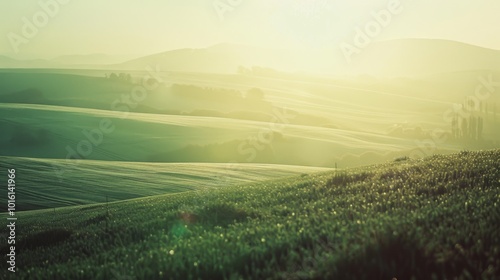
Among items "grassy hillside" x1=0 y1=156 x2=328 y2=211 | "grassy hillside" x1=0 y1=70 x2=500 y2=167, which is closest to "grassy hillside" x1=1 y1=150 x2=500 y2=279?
"grassy hillside" x1=0 y1=156 x2=328 y2=211

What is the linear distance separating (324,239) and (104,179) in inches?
2193

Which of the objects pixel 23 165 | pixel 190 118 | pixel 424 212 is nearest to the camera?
pixel 424 212

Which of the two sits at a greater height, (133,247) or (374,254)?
(374,254)

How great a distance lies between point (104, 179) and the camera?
195 feet

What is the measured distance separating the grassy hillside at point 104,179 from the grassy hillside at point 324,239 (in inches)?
1268

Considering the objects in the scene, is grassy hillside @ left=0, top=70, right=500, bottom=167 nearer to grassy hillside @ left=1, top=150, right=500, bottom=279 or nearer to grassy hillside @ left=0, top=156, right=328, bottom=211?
grassy hillside @ left=0, top=156, right=328, bottom=211

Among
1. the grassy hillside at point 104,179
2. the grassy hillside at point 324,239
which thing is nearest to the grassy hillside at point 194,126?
the grassy hillside at point 104,179

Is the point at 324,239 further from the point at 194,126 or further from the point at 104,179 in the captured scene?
the point at 194,126

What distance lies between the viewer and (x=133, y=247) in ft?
30.7

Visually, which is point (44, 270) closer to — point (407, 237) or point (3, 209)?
point (407, 237)

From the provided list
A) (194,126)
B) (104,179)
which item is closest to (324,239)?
(104,179)

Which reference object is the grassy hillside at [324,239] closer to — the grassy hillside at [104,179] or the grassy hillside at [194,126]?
the grassy hillside at [104,179]

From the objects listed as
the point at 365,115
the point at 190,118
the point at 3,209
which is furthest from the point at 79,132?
the point at 365,115

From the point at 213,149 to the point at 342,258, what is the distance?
95273 millimetres
